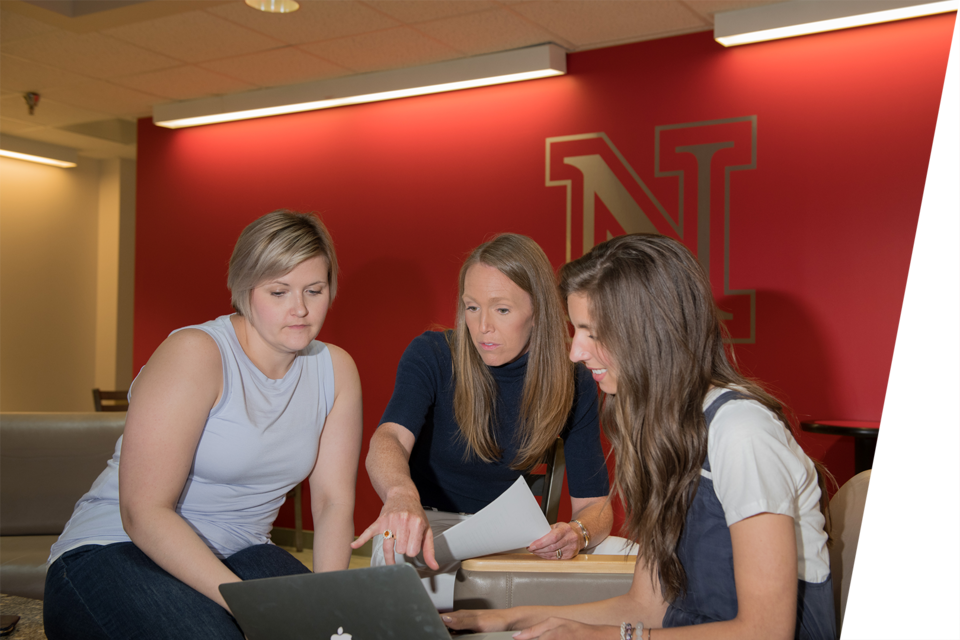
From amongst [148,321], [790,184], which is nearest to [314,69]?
[148,321]

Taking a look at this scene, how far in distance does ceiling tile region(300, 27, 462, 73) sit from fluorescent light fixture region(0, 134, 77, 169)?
3584mm

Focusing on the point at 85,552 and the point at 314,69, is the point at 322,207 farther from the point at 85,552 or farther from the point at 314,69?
the point at 85,552

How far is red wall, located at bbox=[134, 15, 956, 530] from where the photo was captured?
3691 mm

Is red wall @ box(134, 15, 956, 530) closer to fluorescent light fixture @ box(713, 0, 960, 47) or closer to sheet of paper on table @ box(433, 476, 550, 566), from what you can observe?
fluorescent light fixture @ box(713, 0, 960, 47)

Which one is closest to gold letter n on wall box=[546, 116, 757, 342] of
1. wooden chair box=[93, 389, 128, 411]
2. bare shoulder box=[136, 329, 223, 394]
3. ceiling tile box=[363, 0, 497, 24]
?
ceiling tile box=[363, 0, 497, 24]

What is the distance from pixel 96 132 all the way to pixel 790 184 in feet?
17.3

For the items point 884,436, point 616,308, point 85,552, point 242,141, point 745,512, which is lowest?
point 85,552

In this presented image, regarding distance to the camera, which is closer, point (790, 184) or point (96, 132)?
point (790, 184)

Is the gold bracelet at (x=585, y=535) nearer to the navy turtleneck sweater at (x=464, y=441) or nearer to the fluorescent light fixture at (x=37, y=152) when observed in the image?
the navy turtleneck sweater at (x=464, y=441)

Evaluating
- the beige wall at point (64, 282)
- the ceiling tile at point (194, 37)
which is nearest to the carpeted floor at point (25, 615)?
the ceiling tile at point (194, 37)

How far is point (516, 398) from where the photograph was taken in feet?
7.23

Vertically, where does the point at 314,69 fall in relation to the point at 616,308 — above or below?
above

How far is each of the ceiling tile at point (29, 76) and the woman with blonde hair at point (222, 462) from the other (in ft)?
12.6

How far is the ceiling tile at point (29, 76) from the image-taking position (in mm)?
4672
